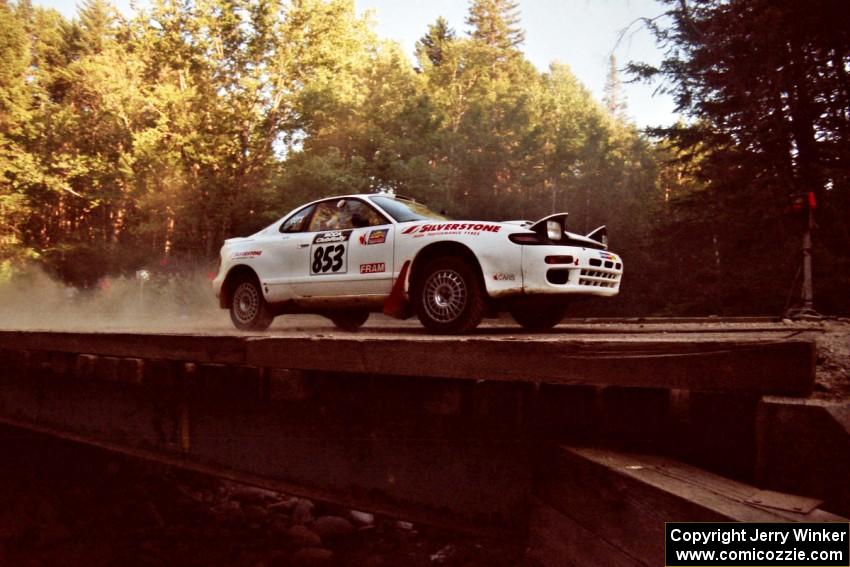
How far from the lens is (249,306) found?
743cm

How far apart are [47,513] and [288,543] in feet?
9.60

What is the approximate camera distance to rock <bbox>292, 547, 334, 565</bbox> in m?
6.08

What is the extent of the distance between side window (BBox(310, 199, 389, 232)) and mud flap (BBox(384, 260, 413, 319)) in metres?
0.73

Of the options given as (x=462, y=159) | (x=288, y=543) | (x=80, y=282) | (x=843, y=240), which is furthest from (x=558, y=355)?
(x=80, y=282)

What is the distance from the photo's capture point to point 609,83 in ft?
214

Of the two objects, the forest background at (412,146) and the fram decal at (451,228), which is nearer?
the fram decal at (451,228)

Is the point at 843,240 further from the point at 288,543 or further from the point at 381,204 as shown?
the point at 288,543

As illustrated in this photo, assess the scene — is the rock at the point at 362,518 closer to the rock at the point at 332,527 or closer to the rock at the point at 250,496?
the rock at the point at 332,527

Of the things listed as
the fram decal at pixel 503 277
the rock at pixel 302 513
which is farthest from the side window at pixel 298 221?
the rock at pixel 302 513

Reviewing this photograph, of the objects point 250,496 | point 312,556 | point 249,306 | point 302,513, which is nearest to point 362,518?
point 302,513

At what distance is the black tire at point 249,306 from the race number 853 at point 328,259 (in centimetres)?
93

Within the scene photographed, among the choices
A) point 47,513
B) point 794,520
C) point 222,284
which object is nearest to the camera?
point 794,520

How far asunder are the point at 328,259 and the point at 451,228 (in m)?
1.64

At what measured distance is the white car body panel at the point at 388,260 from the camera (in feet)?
17.1
